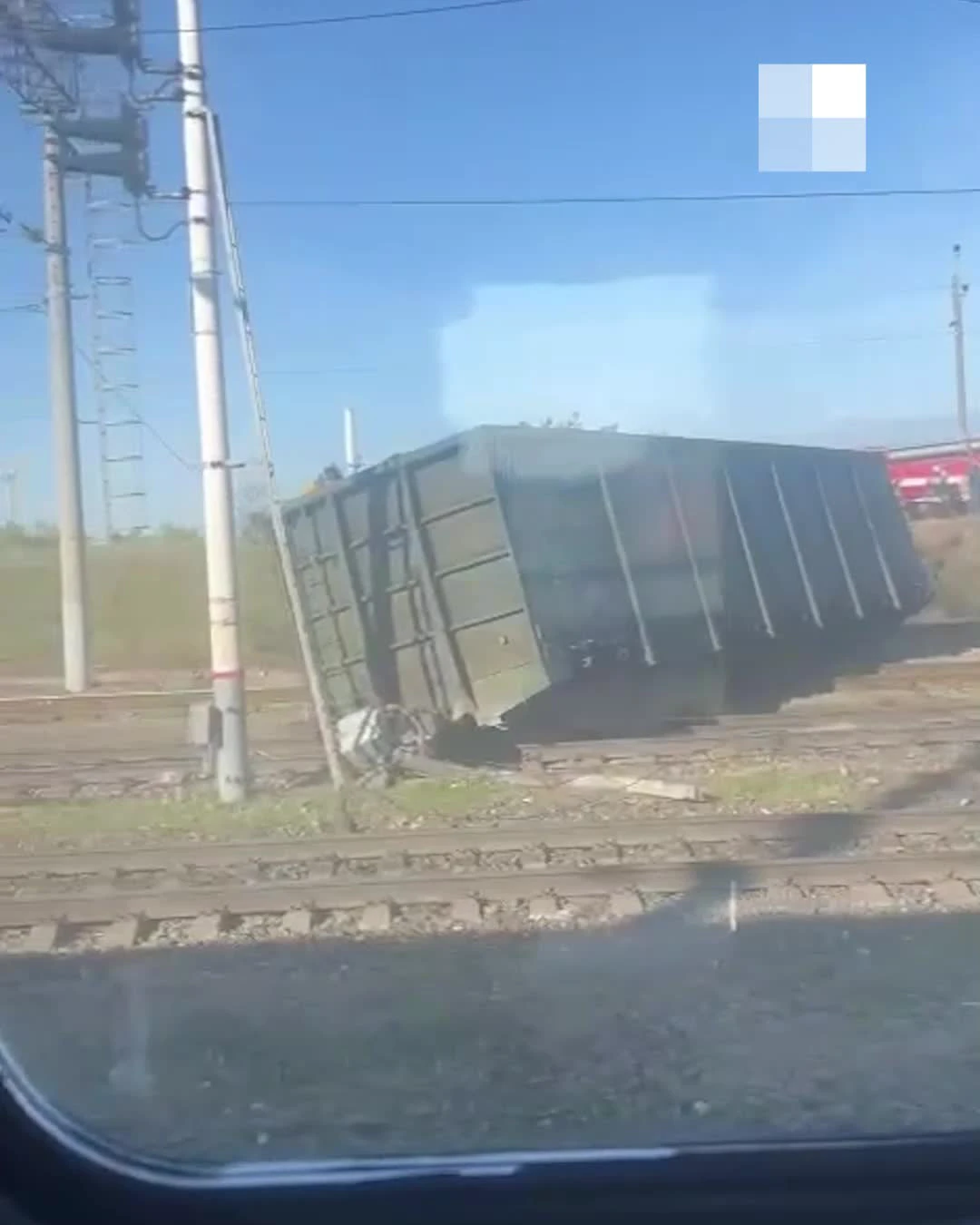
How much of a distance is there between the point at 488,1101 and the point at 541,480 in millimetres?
7166

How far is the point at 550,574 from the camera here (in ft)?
35.9

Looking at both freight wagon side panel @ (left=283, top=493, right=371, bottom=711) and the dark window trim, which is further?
freight wagon side panel @ (left=283, top=493, right=371, bottom=711)

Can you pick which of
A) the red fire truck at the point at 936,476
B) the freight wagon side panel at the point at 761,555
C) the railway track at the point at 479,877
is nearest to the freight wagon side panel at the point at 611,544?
the freight wagon side panel at the point at 761,555

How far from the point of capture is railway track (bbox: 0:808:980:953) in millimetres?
6293

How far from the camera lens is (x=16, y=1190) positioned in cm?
288

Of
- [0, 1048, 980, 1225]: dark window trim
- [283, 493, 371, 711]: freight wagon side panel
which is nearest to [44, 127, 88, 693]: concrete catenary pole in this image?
[283, 493, 371, 711]: freight wagon side panel

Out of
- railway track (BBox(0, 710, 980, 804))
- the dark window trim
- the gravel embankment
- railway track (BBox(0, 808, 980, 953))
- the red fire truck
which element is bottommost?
railway track (BBox(0, 710, 980, 804))

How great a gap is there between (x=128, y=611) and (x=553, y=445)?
8.04 metres

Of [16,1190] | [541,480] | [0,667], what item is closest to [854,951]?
[16,1190]

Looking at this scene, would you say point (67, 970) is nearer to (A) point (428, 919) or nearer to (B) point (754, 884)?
(A) point (428, 919)

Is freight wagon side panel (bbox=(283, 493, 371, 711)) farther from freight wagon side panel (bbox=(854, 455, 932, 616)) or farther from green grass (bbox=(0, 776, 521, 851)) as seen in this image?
freight wagon side panel (bbox=(854, 455, 932, 616))

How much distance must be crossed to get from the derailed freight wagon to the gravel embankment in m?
4.75

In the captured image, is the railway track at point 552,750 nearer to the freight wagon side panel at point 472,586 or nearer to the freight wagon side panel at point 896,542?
the freight wagon side panel at point 472,586

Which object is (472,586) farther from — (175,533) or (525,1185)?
(525,1185)
